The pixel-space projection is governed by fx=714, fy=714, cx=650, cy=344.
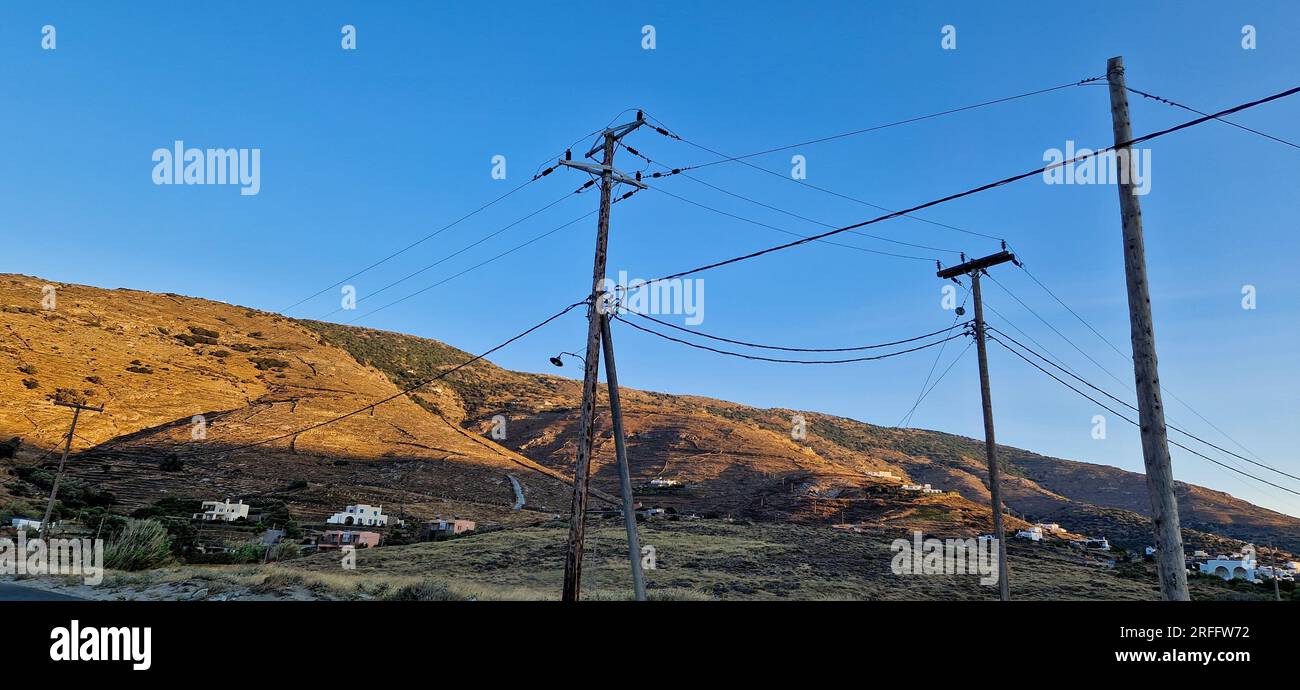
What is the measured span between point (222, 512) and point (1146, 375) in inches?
2052

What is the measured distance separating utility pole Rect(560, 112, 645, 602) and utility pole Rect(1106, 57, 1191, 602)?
1017cm

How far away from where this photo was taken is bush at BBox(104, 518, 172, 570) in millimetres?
25531

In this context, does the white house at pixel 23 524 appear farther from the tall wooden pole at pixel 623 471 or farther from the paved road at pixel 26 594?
the tall wooden pole at pixel 623 471

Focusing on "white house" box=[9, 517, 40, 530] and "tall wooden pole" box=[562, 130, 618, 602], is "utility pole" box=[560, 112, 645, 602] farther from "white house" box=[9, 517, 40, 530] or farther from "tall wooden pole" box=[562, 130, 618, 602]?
"white house" box=[9, 517, 40, 530]

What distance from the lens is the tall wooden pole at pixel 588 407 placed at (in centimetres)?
1622

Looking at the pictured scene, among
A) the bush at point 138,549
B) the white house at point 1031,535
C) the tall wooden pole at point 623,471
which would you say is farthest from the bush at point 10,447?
the white house at point 1031,535

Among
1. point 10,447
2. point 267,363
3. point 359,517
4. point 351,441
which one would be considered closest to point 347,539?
point 359,517

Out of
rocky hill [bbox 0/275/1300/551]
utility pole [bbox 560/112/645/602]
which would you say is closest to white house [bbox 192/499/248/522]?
A: rocky hill [bbox 0/275/1300/551]

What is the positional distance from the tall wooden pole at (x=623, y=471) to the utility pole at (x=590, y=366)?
0.25 m

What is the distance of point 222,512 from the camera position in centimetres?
Result: 4716
